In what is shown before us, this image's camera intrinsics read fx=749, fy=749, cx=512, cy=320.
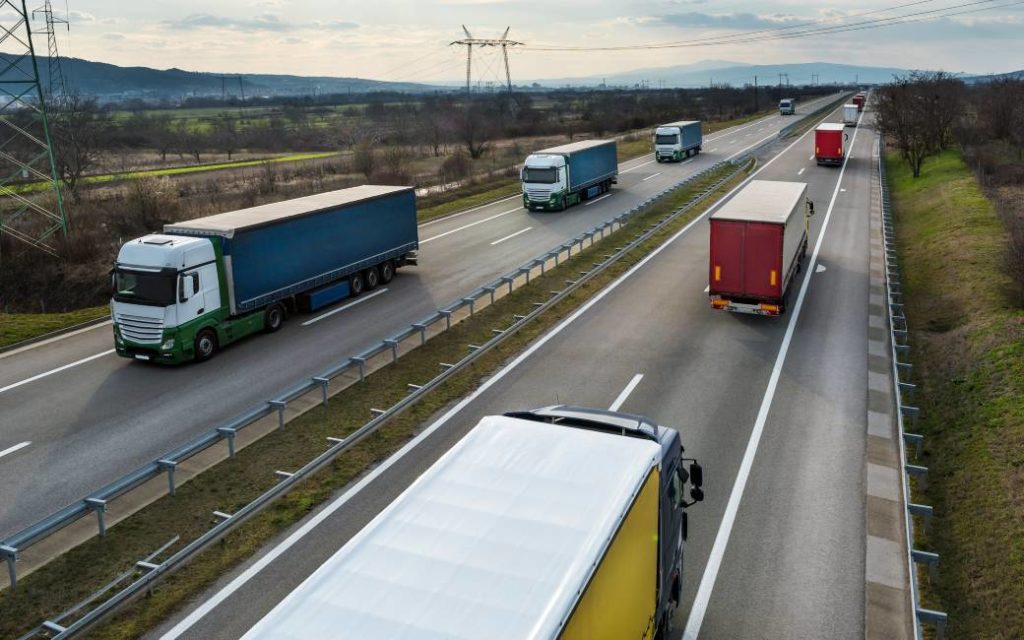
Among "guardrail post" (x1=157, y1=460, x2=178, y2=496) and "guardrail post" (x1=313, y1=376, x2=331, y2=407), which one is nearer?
"guardrail post" (x1=157, y1=460, x2=178, y2=496)

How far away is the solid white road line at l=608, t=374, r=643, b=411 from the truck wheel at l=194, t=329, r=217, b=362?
1078 centimetres

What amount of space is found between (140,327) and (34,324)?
5980 millimetres

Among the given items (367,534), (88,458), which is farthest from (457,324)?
(367,534)

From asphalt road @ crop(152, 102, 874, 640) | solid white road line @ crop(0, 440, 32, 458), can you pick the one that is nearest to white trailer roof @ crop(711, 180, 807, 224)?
asphalt road @ crop(152, 102, 874, 640)

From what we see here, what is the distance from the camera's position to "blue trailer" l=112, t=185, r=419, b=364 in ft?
61.7


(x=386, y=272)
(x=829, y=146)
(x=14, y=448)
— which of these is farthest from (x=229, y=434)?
(x=829, y=146)

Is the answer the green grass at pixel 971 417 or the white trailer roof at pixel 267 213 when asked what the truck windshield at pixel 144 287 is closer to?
the white trailer roof at pixel 267 213

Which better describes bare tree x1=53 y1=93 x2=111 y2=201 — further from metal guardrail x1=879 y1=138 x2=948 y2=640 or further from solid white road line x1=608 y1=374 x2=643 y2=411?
metal guardrail x1=879 y1=138 x2=948 y2=640

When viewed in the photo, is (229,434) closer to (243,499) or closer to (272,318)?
(243,499)

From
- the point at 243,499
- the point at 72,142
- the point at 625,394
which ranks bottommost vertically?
the point at 243,499

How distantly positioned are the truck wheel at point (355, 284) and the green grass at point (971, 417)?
55.1ft

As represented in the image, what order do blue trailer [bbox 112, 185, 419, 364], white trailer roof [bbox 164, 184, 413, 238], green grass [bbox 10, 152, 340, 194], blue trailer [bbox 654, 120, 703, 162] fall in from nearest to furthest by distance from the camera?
blue trailer [bbox 112, 185, 419, 364] → white trailer roof [bbox 164, 184, 413, 238] → green grass [bbox 10, 152, 340, 194] → blue trailer [bbox 654, 120, 703, 162]

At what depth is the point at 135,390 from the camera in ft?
58.4

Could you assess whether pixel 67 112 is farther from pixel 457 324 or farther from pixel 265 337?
pixel 457 324
